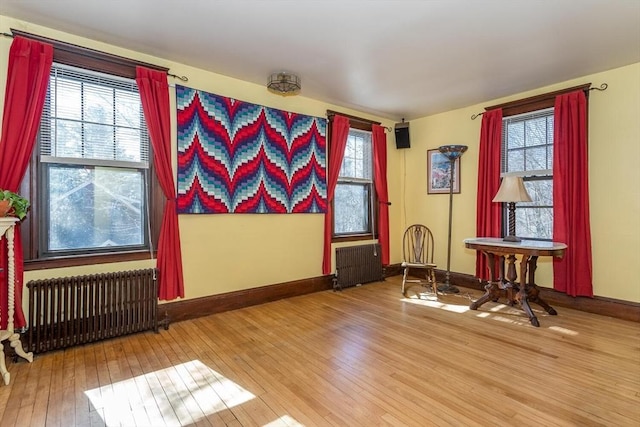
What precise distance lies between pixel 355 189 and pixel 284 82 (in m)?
2.12

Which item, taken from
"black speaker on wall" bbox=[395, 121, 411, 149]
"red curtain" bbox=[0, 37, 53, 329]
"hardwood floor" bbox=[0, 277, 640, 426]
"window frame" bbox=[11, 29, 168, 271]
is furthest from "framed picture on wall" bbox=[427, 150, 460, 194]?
"red curtain" bbox=[0, 37, 53, 329]

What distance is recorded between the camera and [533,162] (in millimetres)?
4215

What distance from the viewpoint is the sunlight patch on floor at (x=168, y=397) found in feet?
6.21

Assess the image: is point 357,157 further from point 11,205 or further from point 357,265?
point 11,205

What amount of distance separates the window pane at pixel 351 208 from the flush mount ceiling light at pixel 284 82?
170 cm

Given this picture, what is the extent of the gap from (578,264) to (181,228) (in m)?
4.37

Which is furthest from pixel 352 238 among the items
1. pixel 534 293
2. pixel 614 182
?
pixel 614 182

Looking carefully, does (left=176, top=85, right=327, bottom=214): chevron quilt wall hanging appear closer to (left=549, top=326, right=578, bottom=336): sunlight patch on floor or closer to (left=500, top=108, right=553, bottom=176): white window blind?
(left=500, top=108, right=553, bottom=176): white window blind

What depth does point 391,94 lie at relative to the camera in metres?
4.39

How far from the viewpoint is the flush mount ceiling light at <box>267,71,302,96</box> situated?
11.9ft

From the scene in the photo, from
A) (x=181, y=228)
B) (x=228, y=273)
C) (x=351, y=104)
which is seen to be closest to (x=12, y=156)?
(x=181, y=228)

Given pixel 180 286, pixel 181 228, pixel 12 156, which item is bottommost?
pixel 180 286

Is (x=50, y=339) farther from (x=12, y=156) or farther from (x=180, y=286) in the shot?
(x=12, y=156)

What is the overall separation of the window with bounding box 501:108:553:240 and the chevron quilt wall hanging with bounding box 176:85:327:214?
98.4 inches
